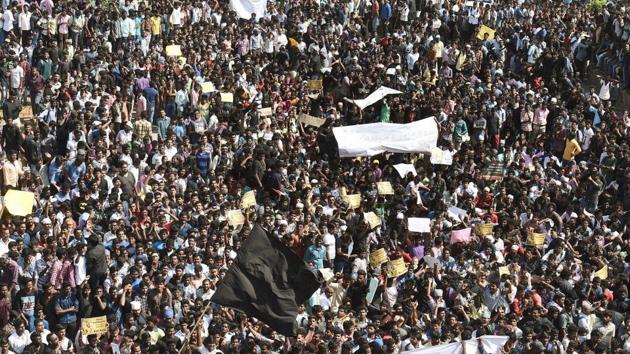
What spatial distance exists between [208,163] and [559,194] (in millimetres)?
6661

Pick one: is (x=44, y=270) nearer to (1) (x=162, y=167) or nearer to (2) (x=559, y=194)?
(1) (x=162, y=167)

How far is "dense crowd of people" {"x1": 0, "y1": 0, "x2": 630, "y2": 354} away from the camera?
1827 centimetres

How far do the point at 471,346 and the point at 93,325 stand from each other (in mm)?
5031

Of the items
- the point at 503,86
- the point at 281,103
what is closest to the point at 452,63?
the point at 503,86

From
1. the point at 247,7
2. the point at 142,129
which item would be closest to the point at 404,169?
the point at 142,129

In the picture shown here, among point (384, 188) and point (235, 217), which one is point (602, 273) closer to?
point (384, 188)

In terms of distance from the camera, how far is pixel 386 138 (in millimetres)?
25062

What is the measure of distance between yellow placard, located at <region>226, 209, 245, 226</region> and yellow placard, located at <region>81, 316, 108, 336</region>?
→ 392cm

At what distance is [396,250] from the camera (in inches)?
834

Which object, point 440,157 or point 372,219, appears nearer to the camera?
point 372,219

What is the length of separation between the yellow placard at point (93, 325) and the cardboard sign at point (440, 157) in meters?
9.36

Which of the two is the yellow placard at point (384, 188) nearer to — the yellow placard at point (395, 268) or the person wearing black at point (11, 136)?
the yellow placard at point (395, 268)

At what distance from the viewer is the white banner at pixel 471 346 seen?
58.2 ft

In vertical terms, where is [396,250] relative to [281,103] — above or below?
below
